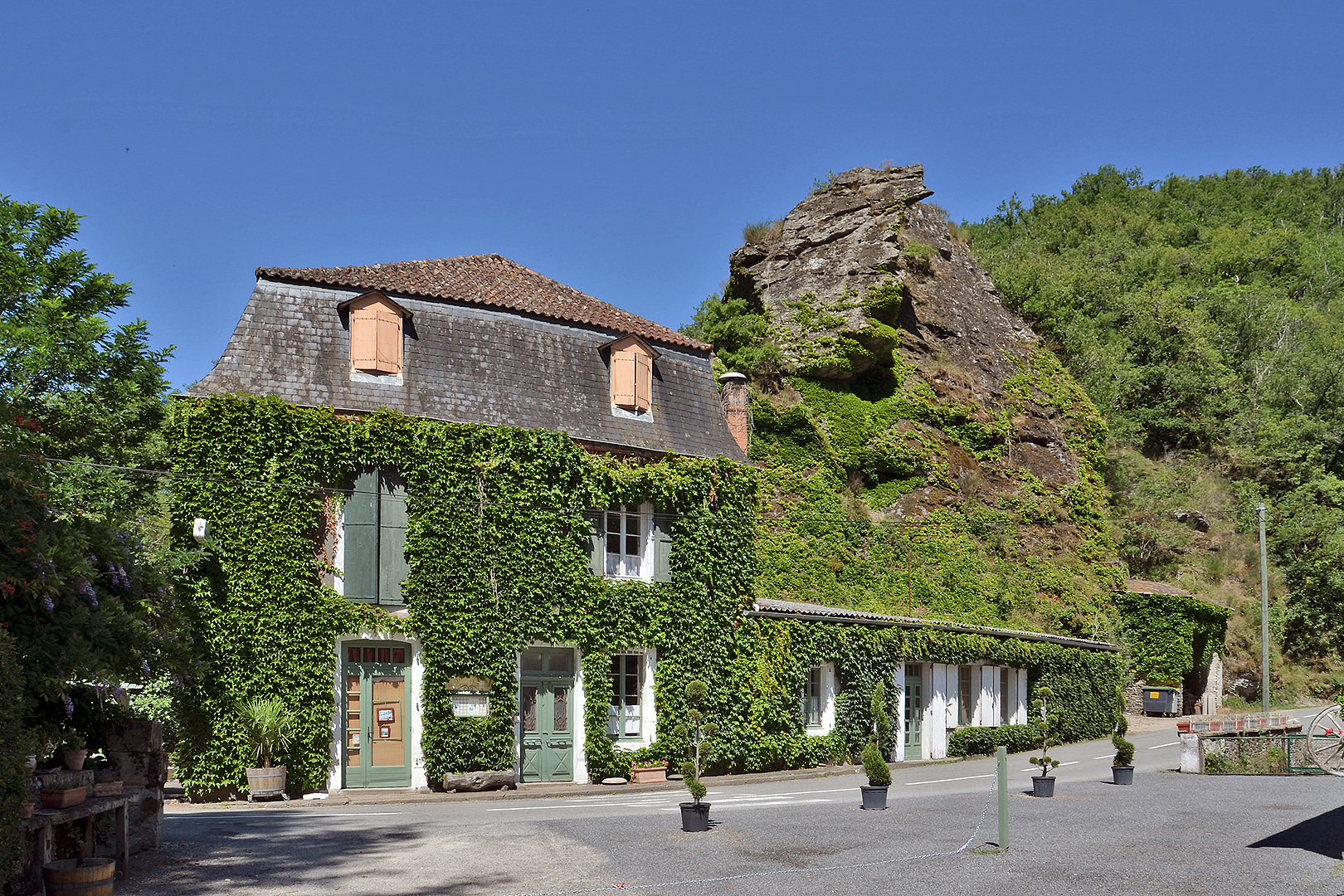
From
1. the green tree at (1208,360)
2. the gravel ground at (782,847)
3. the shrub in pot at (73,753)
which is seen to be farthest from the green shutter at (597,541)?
the green tree at (1208,360)

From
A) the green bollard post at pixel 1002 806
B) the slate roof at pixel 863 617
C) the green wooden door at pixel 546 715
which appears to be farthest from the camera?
the slate roof at pixel 863 617

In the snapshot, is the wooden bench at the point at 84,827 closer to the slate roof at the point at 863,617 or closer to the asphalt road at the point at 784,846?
the asphalt road at the point at 784,846

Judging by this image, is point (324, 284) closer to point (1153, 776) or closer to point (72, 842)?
point (72, 842)

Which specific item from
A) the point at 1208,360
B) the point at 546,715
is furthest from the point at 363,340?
the point at 1208,360

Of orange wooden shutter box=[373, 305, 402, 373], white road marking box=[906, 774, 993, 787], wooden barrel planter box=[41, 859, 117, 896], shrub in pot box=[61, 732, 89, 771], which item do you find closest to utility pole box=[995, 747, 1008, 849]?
wooden barrel planter box=[41, 859, 117, 896]

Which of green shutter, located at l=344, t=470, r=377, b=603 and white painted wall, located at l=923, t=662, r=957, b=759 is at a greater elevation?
green shutter, located at l=344, t=470, r=377, b=603

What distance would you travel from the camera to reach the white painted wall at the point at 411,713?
776 inches

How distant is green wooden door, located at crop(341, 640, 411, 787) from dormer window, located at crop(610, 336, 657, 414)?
6.39 m

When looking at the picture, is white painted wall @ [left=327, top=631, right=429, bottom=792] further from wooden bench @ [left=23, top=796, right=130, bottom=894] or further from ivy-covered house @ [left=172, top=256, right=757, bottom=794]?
wooden bench @ [left=23, top=796, right=130, bottom=894]

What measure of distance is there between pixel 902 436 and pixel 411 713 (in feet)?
68.9

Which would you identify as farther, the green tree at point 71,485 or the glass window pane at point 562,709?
the glass window pane at point 562,709

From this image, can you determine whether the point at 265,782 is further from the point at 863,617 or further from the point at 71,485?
the point at 863,617

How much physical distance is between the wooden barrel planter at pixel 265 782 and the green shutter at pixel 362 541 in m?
3.01

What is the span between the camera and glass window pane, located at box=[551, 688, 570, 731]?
21812 mm
